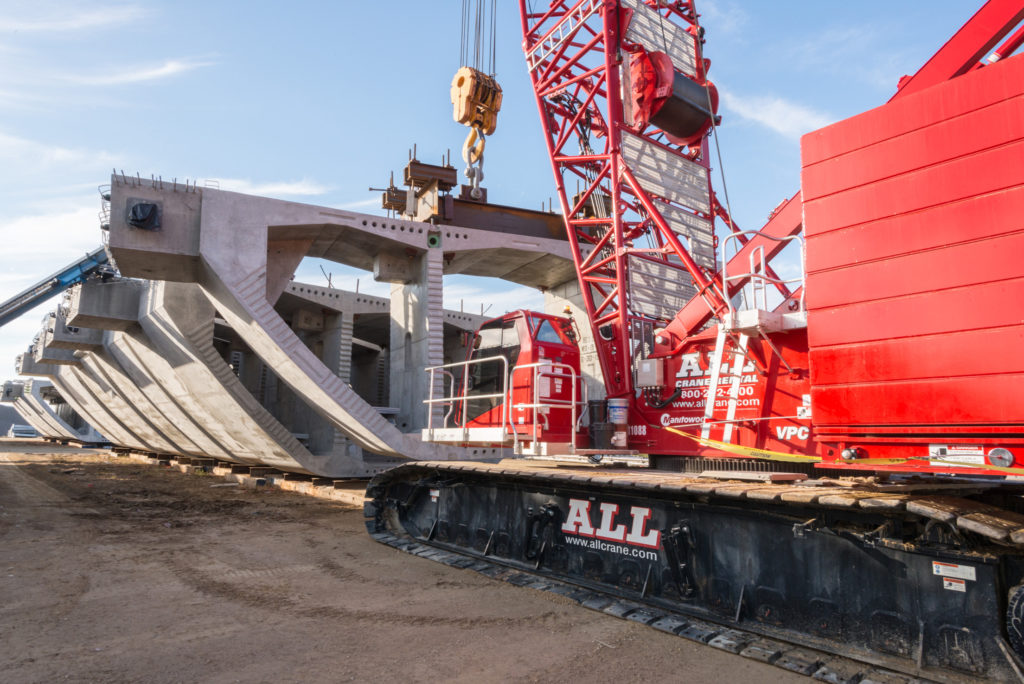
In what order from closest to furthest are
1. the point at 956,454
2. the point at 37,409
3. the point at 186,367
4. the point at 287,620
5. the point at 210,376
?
the point at 956,454
the point at 287,620
the point at 210,376
the point at 186,367
the point at 37,409

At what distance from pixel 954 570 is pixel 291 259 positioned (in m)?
17.1

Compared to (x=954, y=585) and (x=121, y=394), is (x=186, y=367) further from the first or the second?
(x=954, y=585)

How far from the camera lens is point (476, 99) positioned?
59.5ft

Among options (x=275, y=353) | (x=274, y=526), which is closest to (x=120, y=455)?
(x=275, y=353)

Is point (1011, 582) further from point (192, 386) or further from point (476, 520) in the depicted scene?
point (192, 386)

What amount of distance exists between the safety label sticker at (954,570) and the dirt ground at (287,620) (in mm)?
1299

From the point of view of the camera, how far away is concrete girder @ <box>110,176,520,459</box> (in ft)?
50.8

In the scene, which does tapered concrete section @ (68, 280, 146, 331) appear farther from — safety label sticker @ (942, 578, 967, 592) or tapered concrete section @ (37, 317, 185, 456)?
safety label sticker @ (942, 578, 967, 592)

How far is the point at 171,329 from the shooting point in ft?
65.5

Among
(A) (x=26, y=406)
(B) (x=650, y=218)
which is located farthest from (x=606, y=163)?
(A) (x=26, y=406)

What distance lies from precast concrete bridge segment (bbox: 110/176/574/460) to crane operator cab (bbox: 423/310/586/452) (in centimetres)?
562

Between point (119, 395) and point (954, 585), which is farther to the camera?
point (119, 395)

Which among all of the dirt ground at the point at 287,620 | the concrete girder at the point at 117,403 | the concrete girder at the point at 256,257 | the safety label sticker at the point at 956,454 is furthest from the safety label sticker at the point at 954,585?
the concrete girder at the point at 117,403

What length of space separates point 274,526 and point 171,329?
1019 cm
